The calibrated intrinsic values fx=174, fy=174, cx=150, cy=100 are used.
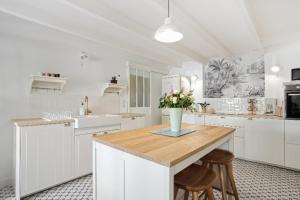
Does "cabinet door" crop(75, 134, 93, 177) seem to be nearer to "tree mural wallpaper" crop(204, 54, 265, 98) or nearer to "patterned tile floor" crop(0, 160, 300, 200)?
"patterned tile floor" crop(0, 160, 300, 200)

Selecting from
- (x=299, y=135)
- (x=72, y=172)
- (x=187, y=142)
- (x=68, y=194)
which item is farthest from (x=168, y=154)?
(x=299, y=135)

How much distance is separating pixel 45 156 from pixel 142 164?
1.69 m

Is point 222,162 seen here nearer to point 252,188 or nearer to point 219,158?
point 219,158

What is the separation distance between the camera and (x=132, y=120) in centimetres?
330

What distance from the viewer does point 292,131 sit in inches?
109

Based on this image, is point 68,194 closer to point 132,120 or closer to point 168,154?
point 132,120

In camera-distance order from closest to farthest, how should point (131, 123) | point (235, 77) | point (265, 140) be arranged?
point (265, 140), point (131, 123), point (235, 77)

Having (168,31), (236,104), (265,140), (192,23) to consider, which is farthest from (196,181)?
(236,104)

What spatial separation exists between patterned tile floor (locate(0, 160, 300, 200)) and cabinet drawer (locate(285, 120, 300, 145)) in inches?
20.6

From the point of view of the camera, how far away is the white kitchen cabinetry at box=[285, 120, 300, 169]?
9.02 feet

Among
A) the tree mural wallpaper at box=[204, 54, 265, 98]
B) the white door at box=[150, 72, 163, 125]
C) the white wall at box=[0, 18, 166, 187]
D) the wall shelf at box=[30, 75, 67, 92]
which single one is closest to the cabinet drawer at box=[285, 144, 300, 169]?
the tree mural wallpaper at box=[204, 54, 265, 98]

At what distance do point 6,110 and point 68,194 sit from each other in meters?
1.43

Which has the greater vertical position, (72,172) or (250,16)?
(250,16)

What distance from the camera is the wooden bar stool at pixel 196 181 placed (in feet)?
4.19
